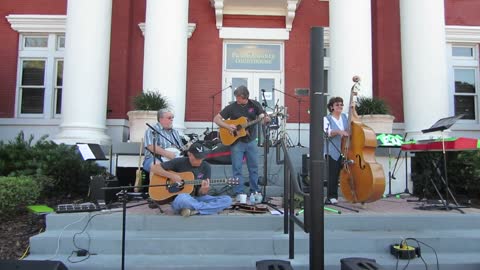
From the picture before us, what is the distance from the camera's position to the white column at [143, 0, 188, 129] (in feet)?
31.6

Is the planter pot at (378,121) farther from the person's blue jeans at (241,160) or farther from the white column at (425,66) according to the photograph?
the person's blue jeans at (241,160)

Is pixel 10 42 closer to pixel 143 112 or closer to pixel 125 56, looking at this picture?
pixel 125 56

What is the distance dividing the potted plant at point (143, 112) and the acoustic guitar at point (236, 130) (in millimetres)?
2818

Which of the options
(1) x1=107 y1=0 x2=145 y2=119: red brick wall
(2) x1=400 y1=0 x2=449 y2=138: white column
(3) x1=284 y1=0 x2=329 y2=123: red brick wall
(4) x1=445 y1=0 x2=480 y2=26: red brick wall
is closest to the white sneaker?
(2) x1=400 y1=0 x2=449 y2=138: white column

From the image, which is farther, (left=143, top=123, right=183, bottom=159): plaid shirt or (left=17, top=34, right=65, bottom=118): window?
(left=17, top=34, right=65, bottom=118): window

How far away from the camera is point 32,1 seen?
41.2 feet

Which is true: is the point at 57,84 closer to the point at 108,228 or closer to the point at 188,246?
the point at 108,228

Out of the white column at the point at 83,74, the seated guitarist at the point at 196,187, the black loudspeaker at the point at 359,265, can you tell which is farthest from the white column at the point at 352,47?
the black loudspeaker at the point at 359,265

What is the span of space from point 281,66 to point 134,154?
18.1 ft

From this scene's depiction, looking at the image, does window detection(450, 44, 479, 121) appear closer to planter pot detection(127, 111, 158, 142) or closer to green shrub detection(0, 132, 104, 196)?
planter pot detection(127, 111, 158, 142)

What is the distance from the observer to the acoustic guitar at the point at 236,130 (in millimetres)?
6785

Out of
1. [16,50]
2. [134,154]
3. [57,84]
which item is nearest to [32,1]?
[16,50]

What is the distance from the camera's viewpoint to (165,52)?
9.66 m

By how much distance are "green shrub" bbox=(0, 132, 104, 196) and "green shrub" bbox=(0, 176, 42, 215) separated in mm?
683
